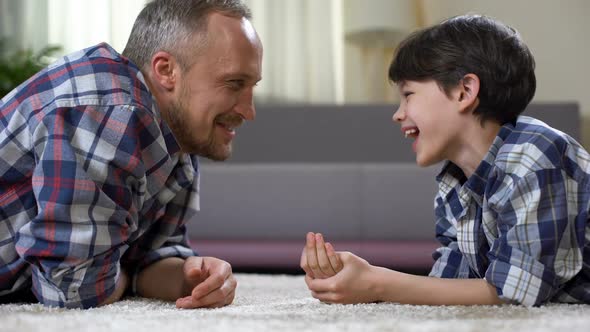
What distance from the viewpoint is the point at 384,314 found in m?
0.97

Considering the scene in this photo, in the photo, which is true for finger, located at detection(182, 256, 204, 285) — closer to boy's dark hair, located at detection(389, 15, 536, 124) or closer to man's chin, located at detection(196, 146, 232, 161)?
man's chin, located at detection(196, 146, 232, 161)

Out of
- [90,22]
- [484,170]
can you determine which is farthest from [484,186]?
[90,22]

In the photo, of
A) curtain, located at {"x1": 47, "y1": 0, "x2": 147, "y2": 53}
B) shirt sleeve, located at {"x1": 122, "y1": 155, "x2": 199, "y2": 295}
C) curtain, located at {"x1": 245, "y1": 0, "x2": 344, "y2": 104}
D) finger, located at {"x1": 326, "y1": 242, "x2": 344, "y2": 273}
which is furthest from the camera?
curtain, located at {"x1": 47, "y1": 0, "x2": 147, "y2": 53}

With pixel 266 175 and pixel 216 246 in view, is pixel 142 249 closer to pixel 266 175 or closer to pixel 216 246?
pixel 216 246

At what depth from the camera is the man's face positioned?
49.1 inches

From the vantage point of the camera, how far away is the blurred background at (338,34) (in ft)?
10.6

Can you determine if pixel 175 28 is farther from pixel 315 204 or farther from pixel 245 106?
pixel 315 204

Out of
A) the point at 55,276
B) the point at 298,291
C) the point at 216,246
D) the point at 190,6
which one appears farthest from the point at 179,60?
the point at 216,246

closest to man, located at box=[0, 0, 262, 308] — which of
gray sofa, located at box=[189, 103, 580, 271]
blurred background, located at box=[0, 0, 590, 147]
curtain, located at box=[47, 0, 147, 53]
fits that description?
gray sofa, located at box=[189, 103, 580, 271]

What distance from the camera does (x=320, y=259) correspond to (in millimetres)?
1108

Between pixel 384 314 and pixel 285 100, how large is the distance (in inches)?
98.7

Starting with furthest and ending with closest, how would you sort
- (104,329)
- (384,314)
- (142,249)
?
1. (142,249)
2. (384,314)
3. (104,329)

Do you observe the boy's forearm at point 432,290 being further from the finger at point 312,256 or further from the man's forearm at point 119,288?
the man's forearm at point 119,288

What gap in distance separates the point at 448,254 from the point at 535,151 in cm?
34
